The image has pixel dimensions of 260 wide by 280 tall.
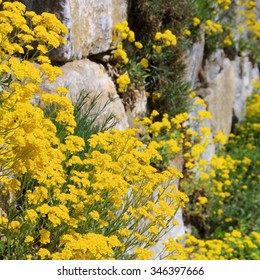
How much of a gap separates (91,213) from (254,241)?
324 cm

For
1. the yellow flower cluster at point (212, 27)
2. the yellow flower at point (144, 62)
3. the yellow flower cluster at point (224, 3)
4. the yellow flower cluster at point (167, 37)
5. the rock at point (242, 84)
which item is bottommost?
the rock at point (242, 84)

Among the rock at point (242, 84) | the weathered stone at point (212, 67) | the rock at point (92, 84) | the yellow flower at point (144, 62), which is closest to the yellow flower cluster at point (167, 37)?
the yellow flower at point (144, 62)

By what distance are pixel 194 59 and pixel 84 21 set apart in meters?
2.51

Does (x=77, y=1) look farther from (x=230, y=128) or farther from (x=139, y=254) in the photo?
(x=230, y=128)

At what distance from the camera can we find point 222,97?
28.7 ft

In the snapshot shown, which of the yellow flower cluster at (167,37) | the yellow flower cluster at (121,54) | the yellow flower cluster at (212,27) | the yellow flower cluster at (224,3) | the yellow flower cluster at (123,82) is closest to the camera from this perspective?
the yellow flower cluster at (123,82)

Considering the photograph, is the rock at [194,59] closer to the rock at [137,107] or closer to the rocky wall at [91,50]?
the rocky wall at [91,50]

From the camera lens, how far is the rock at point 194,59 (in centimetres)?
711

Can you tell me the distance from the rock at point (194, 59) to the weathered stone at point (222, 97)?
1.85ft

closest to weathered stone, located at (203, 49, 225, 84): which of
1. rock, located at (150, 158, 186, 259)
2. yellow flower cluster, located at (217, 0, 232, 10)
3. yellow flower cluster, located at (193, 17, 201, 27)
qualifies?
yellow flower cluster, located at (217, 0, 232, 10)

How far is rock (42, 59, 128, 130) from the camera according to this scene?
15.7ft

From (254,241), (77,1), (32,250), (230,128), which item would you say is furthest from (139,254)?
(230,128)

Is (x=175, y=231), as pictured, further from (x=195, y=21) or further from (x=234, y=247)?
(x=195, y=21)

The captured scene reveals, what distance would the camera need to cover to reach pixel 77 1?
4961mm
